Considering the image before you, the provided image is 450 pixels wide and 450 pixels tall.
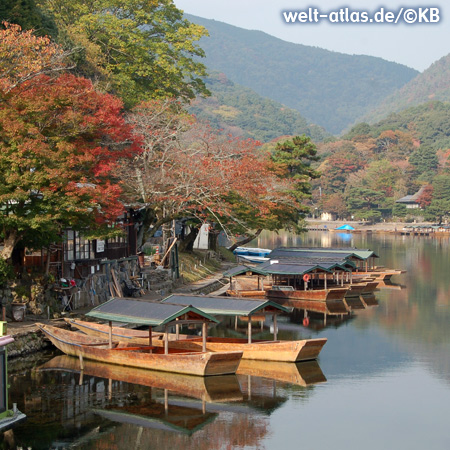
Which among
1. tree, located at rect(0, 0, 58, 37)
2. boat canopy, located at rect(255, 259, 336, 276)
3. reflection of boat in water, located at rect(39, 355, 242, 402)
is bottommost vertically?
reflection of boat in water, located at rect(39, 355, 242, 402)

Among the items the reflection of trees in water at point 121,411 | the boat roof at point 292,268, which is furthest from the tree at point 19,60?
the boat roof at point 292,268

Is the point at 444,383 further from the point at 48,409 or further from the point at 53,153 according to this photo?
the point at 53,153

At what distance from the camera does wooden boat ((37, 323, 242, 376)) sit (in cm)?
2786

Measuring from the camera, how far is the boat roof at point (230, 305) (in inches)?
1223

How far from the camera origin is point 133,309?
30.3m

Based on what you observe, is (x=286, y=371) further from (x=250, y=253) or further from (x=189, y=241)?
(x=250, y=253)

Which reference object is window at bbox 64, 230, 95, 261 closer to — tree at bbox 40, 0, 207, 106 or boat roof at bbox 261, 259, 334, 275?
boat roof at bbox 261, 259, 334, 275

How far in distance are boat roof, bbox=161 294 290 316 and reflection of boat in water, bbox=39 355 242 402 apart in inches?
136

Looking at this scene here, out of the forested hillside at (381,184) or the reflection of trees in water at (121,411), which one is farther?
the forested hillside at (381,184)

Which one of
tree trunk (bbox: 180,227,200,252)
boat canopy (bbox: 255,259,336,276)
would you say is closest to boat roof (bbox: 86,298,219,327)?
boat canopy (bbox: 255,259,336,276)

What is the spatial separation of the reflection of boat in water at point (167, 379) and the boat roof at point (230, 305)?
3450mm

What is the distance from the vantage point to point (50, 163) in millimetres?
31891

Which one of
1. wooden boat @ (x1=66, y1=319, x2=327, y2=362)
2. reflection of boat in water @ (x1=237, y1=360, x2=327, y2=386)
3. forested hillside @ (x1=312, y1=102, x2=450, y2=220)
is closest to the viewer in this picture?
reflection of boat in water @ (x1=237, y1=360, x2=327, y2=386)

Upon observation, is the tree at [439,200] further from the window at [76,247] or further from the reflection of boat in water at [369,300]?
the window at [76,247]
